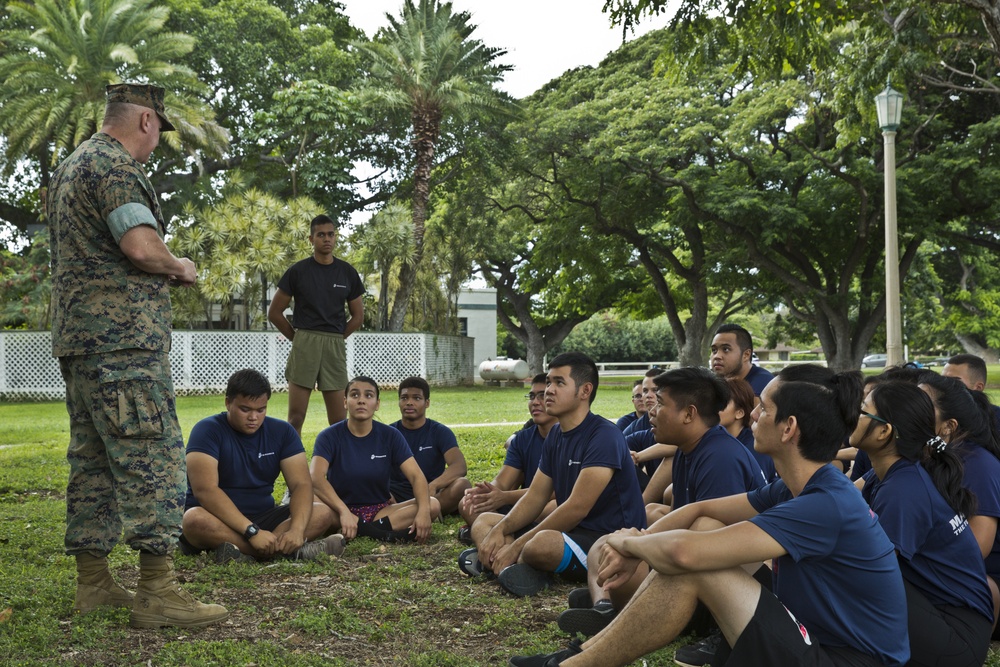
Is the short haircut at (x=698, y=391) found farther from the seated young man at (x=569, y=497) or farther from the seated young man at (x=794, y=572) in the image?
the seated young man at (x=794, y=572)

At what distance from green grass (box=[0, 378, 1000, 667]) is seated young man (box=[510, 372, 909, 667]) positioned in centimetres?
91

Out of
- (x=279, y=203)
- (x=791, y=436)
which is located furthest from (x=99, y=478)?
(x=279, y=203)

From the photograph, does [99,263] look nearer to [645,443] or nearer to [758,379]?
[645,443]

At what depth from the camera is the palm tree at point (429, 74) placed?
1054 inches

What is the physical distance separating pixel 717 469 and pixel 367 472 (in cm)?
312

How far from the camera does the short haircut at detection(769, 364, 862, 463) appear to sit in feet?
10.3

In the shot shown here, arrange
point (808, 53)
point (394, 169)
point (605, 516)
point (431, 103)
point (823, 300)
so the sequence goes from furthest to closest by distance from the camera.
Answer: point (394, 169), point (431, 103), point (823, 300), point (808, 53), point (605, 516)

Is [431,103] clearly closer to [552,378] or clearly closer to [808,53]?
[808,53]

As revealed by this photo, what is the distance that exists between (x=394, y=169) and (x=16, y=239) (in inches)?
547

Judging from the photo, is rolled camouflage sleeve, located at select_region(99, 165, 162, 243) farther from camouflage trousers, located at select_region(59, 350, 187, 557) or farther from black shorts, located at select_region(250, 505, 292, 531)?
black shorts, located at select_region(250, 505, 292, 531)

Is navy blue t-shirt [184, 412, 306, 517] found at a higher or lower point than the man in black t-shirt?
lower

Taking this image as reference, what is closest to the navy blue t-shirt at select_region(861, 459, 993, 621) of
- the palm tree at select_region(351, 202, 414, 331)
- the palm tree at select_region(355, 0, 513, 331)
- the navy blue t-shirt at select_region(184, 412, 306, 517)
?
the navy blue t-shirt at select_region(184, 412, 306, 517)

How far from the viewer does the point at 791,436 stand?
3.14 metres

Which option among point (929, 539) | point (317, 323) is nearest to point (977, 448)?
point (929, 539)
